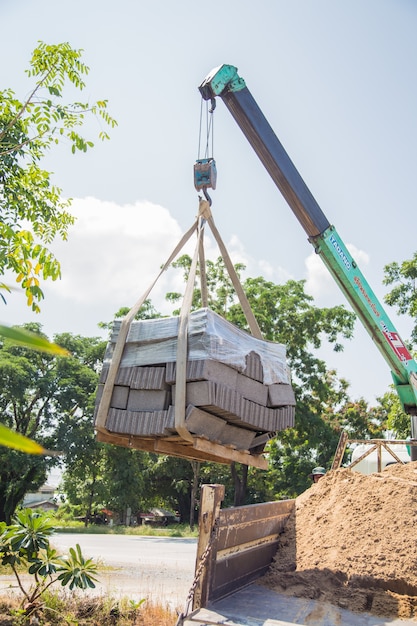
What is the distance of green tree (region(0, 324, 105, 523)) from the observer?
71.3 feet

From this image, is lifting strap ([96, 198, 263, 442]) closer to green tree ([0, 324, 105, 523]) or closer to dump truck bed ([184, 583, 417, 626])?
dump truck bed ([184, 583, 417, 626])

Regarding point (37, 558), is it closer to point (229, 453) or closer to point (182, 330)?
point (229, 453)

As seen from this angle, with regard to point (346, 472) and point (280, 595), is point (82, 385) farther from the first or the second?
point (280, 595)

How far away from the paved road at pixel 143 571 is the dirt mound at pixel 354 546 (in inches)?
80.8

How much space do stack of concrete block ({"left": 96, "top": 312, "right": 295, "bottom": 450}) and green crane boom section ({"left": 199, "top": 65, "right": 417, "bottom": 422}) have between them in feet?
10.4

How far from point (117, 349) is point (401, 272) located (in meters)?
17.2

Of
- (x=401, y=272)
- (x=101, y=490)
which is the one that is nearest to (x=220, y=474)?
(x=101, y=490)

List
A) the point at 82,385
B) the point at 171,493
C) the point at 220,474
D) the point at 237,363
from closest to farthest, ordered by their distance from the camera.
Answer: the point at 237,363
the point at 82,385
the point at 220,474
the point at 171,493

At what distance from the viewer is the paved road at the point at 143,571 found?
7392mm

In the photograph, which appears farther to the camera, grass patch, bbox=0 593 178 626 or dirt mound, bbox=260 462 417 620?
grass patch, bbox=0 593 178 626

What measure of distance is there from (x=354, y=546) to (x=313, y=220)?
4.43 meters

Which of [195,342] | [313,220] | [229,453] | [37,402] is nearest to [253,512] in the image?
[229,453]

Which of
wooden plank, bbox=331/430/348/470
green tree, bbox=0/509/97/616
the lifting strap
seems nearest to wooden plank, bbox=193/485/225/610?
the lifting strap

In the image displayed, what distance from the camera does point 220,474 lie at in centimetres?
3078
